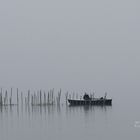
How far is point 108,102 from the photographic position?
112 metres

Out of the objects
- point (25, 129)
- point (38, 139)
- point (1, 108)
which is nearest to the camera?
point (38, 139)

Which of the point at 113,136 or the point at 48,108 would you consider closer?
the point at 113,136

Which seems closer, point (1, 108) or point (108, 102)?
Result: point (1, 108)

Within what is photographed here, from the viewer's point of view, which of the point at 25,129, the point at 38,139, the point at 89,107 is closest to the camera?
the point at 38,139

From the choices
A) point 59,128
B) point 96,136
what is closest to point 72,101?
point 59,128

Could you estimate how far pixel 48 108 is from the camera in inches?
4075

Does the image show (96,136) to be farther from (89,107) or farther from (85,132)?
(89,107)

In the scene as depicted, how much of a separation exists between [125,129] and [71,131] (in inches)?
226

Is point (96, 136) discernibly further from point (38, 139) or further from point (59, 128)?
point (59, 128)

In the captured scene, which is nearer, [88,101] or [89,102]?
[89,102]

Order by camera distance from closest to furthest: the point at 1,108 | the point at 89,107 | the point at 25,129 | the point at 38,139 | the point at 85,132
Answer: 1. the point at 38,139
2. the point at 85,132
3. the point at 25,129
4. the point at 1,108
5. the point at 89,107

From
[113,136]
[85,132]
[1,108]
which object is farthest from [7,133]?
[1,108]

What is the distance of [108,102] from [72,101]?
7655 millimetres

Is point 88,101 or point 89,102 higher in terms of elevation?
point 88,101
